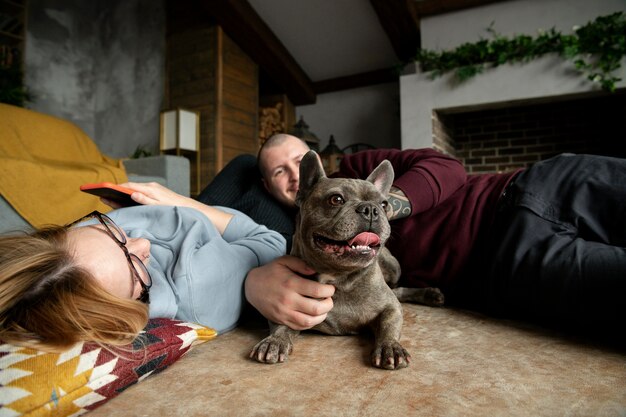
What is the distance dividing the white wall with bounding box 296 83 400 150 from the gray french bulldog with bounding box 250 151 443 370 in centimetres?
495

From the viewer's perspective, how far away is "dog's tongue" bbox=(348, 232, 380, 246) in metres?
0.97

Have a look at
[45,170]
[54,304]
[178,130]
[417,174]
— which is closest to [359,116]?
[178,130]

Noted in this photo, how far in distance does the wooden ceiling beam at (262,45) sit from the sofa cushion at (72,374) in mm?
5510

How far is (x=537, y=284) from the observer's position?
117 centimetres

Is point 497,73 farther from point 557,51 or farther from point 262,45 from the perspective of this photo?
point 262,45

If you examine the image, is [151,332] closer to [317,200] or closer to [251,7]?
[317,200]

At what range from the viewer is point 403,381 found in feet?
2.99

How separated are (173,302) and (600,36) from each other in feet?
14.9

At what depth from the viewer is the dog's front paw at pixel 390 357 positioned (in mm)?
976

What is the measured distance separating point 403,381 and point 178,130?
16.8 feet

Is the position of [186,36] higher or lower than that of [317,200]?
higher

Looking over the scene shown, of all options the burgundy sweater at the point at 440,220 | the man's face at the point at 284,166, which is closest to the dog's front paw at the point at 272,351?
the burgundy sweater at the point at 440,220

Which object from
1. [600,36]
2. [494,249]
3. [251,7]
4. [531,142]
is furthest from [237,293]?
[251,7]

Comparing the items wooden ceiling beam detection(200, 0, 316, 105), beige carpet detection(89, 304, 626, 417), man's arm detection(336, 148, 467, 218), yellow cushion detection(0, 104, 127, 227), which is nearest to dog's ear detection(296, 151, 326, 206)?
man's arm detection(336, 148, 467, 218)
